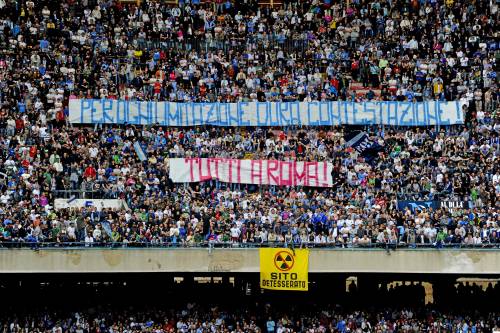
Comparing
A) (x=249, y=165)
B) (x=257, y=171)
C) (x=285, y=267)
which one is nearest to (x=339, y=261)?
(x=285, y=267)

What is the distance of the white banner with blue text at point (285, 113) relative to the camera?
38.8 meters

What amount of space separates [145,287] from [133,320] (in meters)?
3.10

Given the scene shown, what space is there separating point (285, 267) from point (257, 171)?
5.05 m

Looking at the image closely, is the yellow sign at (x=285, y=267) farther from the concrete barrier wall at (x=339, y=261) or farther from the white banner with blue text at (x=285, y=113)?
the white banner with blue text at (x=285, y=113)

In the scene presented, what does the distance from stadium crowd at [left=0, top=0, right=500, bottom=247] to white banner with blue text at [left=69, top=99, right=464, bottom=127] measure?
0.36 metres

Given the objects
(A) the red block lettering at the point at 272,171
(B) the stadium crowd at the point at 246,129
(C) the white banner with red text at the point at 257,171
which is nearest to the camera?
(B) the stadium crowd at the point at 246,129

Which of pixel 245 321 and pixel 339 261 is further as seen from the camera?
pixel 245 321

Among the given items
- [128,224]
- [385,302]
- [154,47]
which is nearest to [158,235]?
[128,224]

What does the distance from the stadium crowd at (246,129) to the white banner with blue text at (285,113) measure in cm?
36

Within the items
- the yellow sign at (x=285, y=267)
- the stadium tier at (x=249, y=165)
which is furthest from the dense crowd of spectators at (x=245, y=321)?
the yellow sign at (x=285, y=267)

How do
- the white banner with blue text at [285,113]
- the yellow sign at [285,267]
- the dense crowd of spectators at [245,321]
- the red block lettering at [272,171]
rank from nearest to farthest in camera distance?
the yellow sign at [285,267], the dense crowd of spectators at [245,321], the red block lettering at [272,171], the white banner with blue text at [285,113]

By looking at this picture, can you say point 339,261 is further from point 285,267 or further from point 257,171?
point 257,171

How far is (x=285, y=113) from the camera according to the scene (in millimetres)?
39438

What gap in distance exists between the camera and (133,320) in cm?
3322
